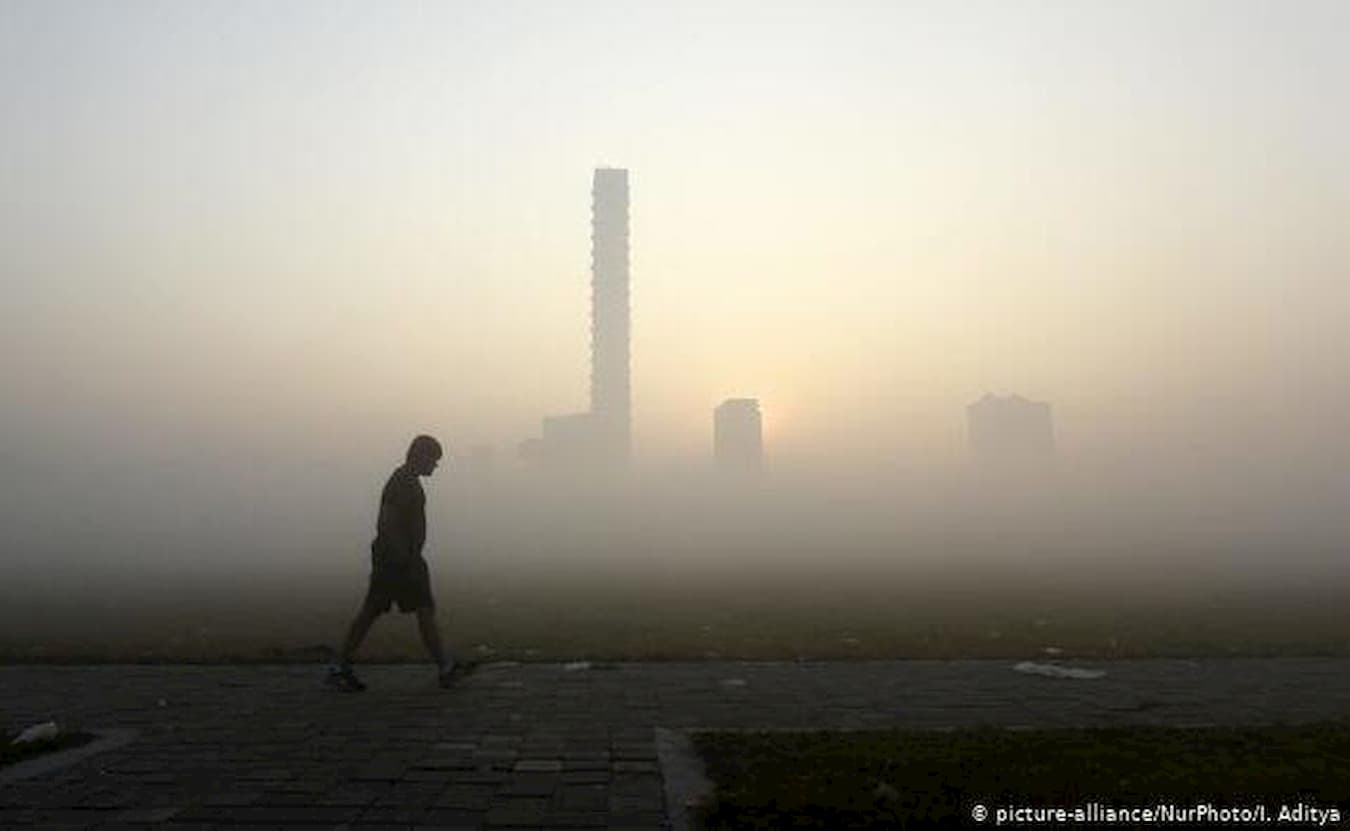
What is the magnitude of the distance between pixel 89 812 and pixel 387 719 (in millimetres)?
2779

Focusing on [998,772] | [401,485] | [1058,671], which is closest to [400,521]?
[401,485]

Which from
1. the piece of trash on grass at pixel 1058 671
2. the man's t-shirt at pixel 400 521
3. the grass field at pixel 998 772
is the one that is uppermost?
the man's t-shirt at pixel 400 521

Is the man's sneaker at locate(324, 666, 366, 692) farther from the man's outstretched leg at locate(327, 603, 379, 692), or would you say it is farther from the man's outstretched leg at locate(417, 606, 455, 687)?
the man's outstretched leg at locate(417, 606, 455, 687)

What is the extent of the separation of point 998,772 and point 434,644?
574cm

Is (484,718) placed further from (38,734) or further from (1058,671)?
(1058,671)

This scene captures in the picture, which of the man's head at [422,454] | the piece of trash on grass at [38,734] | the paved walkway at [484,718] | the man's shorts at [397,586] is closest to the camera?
the paved walkway at [484,718]

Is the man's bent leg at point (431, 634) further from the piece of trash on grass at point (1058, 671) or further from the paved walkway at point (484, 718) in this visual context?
the piece of trash on grass at point (1058, 671)

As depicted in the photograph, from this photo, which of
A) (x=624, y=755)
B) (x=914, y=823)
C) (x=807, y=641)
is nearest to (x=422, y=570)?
(x=624, y=755)

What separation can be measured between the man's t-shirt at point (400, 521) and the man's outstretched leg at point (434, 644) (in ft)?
1.79

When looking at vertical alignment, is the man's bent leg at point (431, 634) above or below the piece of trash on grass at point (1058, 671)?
above

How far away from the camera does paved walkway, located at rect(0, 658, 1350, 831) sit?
548cm

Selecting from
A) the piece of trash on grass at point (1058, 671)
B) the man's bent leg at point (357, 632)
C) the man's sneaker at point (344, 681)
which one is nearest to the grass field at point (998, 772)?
the piece of trash on grass at point (1058, 671)

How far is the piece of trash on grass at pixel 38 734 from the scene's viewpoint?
23.0ft

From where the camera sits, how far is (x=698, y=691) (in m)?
9.48
